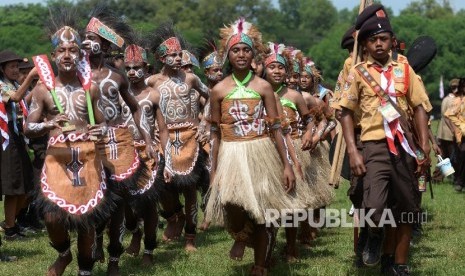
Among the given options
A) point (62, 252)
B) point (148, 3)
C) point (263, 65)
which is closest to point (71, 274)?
point (62, 252)

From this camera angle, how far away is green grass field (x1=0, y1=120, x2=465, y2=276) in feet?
27.8

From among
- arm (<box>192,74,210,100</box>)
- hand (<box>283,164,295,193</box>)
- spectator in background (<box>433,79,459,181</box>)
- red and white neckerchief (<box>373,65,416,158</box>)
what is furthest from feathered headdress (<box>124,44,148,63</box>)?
spectator in background (<box>433,79,459,181</box>)

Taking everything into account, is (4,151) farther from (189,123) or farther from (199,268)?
(199,268)

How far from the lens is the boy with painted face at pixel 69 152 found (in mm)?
7133

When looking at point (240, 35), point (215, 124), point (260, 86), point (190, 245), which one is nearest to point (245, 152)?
point (215, 124)

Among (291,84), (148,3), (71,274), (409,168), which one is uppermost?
(148,3)

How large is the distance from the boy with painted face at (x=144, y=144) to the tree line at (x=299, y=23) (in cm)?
4045

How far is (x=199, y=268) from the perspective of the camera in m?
8.69

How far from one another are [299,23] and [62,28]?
174 meters

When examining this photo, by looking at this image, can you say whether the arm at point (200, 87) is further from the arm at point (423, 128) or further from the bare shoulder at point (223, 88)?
the arm at point (423, 128)

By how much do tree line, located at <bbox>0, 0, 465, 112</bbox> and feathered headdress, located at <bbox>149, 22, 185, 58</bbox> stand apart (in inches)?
1555

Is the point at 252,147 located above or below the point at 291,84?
below

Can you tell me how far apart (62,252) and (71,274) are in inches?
37.6

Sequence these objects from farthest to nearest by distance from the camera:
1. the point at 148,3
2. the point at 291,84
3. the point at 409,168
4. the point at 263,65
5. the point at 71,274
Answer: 1. the point at 148,3
2. the point at 291,84
3. the point at 263,65
4. the point at 71,274
5. the point at 409,168
